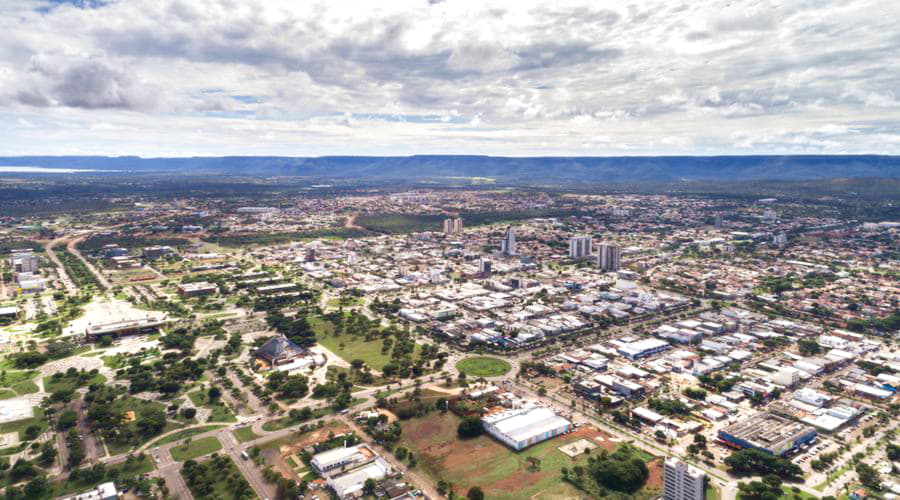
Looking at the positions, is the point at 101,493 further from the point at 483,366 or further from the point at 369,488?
the point at 483,366

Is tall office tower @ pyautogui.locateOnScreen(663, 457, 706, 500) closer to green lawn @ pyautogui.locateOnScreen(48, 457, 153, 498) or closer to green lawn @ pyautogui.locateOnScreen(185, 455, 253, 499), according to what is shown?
green lawn @ pyautogui.locateOnScreen(185, 455, 253, 499)

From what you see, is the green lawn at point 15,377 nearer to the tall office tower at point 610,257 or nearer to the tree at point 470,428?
the tree at point 470,428

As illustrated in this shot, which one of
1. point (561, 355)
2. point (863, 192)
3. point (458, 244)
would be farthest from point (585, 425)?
point (863, 192)

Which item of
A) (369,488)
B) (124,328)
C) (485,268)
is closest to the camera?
(369,488)

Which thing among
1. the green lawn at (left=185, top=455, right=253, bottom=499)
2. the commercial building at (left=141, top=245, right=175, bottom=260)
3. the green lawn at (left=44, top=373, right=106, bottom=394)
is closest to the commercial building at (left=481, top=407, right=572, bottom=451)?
the green lawn at (left=185, top=455, right=253, bottom=499)

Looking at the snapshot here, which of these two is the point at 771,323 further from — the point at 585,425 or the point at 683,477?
the point at 683,477

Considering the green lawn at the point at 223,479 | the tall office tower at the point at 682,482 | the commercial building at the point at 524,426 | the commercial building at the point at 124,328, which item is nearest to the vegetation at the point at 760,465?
the tall office tower at the point at 682,482

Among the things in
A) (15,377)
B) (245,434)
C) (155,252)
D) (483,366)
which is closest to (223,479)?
(245,434)
